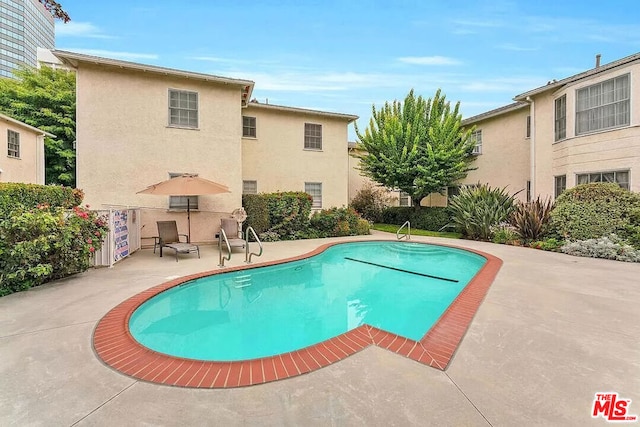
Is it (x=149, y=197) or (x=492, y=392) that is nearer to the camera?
(x=492, y=392)

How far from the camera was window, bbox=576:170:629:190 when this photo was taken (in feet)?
37.9

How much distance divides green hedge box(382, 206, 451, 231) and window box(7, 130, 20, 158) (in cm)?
2184

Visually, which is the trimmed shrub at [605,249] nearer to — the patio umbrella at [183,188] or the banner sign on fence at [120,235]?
the patio umbrella at [183,188]

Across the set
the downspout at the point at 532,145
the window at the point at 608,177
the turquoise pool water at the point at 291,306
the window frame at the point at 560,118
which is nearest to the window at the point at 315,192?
the turquoise pool water at the point at 291,306

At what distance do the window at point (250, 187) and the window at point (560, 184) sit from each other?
15.0 m

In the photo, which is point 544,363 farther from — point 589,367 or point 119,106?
point 119,106

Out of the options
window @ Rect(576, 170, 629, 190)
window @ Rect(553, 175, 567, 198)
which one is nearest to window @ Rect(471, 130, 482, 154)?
window @ Rect(553, 175, 567, 198)

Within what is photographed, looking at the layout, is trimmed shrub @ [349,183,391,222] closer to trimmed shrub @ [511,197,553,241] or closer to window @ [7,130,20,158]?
trimmed shrub @ [511,197,553,241]

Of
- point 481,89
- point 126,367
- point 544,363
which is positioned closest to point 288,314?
point 126,367

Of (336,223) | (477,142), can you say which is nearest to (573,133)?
(477,142)

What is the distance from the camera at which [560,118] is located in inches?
537

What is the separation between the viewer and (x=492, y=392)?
2.86 metres

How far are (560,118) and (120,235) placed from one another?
60.6 ft

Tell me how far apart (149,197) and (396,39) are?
14.0m
